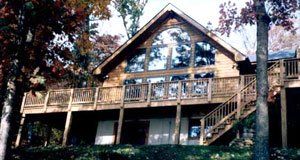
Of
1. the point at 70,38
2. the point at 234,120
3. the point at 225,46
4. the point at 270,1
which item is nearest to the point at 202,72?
the point at 225,46

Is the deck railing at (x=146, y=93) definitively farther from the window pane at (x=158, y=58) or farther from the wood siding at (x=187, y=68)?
the window pane at (x=158, y=58)

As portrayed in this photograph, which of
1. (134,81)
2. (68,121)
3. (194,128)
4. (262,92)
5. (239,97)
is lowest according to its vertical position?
(68,121)

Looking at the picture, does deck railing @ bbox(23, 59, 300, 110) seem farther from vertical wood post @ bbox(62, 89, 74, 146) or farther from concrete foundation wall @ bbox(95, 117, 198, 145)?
concrete foundation wall @ bbox(95, 117, 198, 145)

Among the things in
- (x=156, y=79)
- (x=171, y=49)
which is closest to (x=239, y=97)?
(x=156, y=79)

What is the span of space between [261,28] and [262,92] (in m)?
2.59

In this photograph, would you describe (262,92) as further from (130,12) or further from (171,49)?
(130,12)

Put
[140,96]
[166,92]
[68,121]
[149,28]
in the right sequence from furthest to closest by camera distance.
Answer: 1. [149,28]
2. [68,121]
3. [140,96]
4. [166,92]

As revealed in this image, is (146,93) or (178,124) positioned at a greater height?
(146,93)

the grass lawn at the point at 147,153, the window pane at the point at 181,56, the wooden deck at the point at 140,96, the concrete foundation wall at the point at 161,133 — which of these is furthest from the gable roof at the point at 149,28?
the grass lawn at the point at 147,153

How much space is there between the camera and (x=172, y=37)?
1019 inches

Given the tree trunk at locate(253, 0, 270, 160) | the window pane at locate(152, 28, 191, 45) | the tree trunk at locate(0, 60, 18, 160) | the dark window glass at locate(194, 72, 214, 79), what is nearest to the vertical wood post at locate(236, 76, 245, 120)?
the dark window glass at locate(194, 72, 214, 79)

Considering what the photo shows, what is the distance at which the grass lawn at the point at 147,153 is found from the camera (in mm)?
16531

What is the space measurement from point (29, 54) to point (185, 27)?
45.3ft

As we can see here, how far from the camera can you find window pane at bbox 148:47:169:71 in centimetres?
2553
